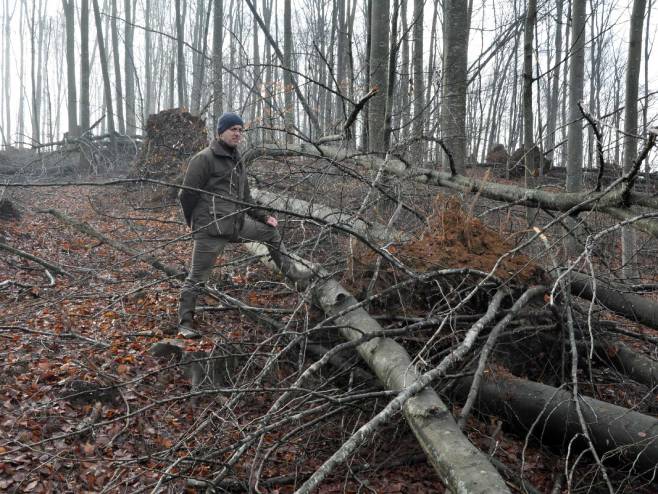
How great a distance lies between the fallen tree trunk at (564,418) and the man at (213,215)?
183 centimetres

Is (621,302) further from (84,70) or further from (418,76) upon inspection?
(84,70)

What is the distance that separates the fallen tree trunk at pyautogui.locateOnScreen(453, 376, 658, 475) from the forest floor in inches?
6.0

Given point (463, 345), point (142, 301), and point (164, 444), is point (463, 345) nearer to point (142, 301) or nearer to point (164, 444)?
point (164, 444)

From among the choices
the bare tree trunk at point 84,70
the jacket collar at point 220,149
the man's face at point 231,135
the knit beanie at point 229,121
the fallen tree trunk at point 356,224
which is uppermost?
the bare tree trunk at point 84,70

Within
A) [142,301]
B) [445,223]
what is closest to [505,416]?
[445,223]

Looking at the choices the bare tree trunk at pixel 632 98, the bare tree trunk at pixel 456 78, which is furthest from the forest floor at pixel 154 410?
the bare tree trunk at pixel 632 98

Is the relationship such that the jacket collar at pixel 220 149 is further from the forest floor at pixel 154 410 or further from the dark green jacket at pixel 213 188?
the forest floor at pixel 154 410

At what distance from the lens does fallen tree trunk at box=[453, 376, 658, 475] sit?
9.98ft

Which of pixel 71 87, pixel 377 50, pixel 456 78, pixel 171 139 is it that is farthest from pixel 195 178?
pixel 71 87

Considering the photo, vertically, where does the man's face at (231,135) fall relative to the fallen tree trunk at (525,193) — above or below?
above

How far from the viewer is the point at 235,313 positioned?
528cm

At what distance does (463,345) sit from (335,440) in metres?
1.26

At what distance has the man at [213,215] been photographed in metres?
4.70

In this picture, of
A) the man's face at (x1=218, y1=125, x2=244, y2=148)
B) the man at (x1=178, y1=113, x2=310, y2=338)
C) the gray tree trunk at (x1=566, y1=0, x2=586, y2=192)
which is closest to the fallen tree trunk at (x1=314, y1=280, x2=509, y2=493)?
the man at (x1=178, y1=113, x2=310, y2=338)
